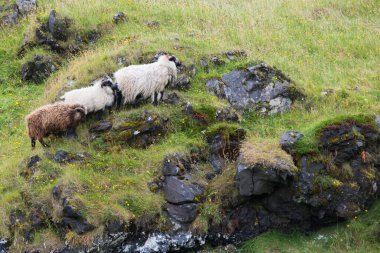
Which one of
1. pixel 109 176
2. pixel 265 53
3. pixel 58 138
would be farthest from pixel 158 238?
pixel 265 53

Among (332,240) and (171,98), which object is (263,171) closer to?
(332,240)

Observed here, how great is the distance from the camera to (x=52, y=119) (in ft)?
44.7

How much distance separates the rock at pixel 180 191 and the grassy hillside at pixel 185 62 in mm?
365

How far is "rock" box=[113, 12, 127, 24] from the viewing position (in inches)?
840

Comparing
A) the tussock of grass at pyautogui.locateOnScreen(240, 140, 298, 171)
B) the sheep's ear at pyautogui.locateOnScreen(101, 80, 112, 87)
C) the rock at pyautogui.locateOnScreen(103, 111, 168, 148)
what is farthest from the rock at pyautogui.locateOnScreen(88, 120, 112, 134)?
the tussock of grass at pyautogui.locateOnScreen(240, 140, 298, 171)

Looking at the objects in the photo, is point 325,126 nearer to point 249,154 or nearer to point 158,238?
point 249,154

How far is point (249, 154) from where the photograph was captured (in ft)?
40.6

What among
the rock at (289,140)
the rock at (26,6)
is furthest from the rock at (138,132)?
the rock at (26,6)

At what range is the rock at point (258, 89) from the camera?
51.3 feet

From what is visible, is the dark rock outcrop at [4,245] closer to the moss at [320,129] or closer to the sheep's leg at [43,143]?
the sheep's leg at [43,143]

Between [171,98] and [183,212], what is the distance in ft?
13.7

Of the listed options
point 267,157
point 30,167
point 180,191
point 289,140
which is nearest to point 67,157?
point 30,167

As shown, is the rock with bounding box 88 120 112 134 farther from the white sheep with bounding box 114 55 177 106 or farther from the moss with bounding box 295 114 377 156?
the moss with bounding box 295 114 377 156

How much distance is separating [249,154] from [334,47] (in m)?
9.41
